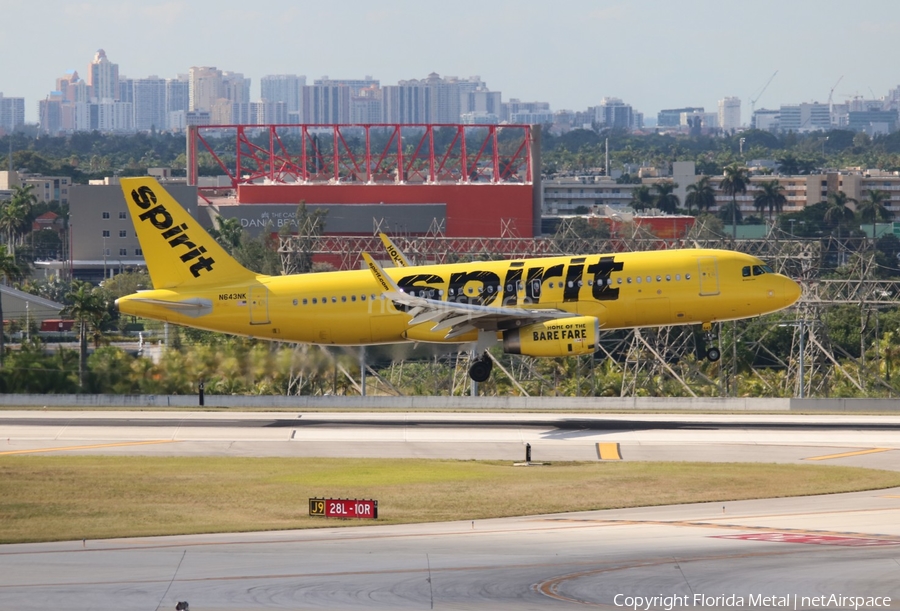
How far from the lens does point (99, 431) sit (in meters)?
56.1

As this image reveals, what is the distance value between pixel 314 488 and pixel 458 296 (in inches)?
690

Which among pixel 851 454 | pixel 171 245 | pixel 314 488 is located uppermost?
pixel 171 245

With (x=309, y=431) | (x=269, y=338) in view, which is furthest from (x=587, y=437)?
(x=269, y=338)

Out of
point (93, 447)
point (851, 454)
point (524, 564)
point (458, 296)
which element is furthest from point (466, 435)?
point (524, 564)

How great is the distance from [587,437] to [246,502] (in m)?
17.4

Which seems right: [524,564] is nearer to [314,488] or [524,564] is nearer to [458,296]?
[314,488]

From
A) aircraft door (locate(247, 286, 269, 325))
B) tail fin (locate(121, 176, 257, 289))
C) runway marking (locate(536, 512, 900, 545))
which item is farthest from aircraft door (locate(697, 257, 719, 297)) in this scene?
runway marking (locate(536, 512, 900, 545))

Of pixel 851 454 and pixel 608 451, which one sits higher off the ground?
pixel 851 454

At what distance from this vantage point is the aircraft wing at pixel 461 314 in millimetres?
55625

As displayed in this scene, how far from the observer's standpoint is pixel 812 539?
108 feet

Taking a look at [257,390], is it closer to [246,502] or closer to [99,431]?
[99,431]

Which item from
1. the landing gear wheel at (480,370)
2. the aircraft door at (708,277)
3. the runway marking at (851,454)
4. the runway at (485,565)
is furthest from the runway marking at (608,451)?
the runway at (485,565)

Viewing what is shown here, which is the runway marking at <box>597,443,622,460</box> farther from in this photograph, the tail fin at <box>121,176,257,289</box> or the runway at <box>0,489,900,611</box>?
the tail fin at <box>121,176,257,289</box>

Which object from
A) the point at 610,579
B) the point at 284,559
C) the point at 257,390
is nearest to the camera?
the point at 610,579
